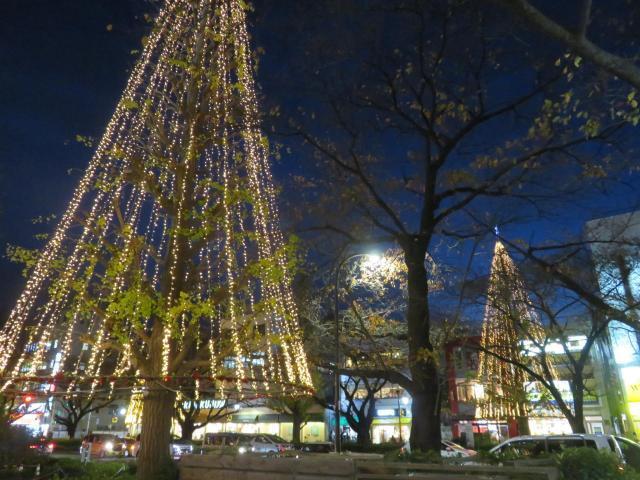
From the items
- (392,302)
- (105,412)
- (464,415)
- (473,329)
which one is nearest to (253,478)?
(392,302)

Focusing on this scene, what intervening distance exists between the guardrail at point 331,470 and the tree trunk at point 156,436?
434 millimetres

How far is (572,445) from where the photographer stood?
13352 millimetres

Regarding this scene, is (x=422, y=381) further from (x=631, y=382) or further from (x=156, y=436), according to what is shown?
(x=631, y=382)

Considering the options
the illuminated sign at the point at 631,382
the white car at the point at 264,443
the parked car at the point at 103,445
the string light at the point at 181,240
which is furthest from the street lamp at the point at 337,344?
the illuminated sign at the point at 631,382

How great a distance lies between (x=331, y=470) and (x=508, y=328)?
18.6m

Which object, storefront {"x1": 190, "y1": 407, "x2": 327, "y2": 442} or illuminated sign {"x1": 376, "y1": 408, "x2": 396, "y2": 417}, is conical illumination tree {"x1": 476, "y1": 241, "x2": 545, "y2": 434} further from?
storefront {"x1": 190, "y1": 407, "x2": 327, "y2": 442}

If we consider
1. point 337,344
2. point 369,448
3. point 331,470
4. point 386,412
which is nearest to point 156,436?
point 331,470

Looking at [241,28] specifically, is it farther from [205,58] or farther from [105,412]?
[105,412]

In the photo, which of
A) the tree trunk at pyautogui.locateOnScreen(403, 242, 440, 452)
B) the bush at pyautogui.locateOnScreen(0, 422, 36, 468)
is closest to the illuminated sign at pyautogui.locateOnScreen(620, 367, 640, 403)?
the tree trunk at pyautogui.locateOnScreen(403, 242, 440, 452)

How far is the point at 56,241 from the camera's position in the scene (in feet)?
36.9

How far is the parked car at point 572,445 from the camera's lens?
12531mm

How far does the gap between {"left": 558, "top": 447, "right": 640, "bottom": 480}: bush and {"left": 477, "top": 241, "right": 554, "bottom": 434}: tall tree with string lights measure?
1016 cm

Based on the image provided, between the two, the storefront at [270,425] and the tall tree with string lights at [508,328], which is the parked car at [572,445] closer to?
the tall tree with string lights at [508,328]

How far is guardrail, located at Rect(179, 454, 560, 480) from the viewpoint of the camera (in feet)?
24.4
